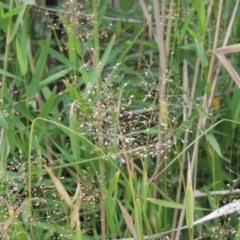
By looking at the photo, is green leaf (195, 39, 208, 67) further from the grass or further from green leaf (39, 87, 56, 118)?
green leaf (39, 87, 56, 118)

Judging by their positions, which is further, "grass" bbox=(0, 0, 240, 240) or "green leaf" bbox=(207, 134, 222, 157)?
"green leaf" bbox=(207, 134, 222, 157)

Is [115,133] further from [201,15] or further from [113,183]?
[201,15]

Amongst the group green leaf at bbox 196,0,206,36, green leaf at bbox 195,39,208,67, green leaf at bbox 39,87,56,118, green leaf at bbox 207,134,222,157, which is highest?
green leaf at bbox 196,0,206,36

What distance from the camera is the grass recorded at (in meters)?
1.13

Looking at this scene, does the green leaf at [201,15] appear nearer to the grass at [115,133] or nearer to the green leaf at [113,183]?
the grass at [115,133]

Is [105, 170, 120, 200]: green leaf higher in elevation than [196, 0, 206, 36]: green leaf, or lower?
lower

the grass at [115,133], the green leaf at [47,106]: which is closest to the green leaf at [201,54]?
the grass at [115,133]

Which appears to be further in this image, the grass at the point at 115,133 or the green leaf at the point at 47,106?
the green leaf at the point at 47,106

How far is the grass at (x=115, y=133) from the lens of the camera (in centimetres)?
113

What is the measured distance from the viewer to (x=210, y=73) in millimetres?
1395

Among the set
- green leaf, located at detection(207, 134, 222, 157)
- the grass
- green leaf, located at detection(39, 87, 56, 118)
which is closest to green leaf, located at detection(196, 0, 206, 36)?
the grass

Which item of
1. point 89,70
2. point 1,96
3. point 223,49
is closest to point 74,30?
point 89,70

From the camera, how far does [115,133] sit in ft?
3.60

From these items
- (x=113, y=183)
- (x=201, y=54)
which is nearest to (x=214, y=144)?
(x=201, y=54)
